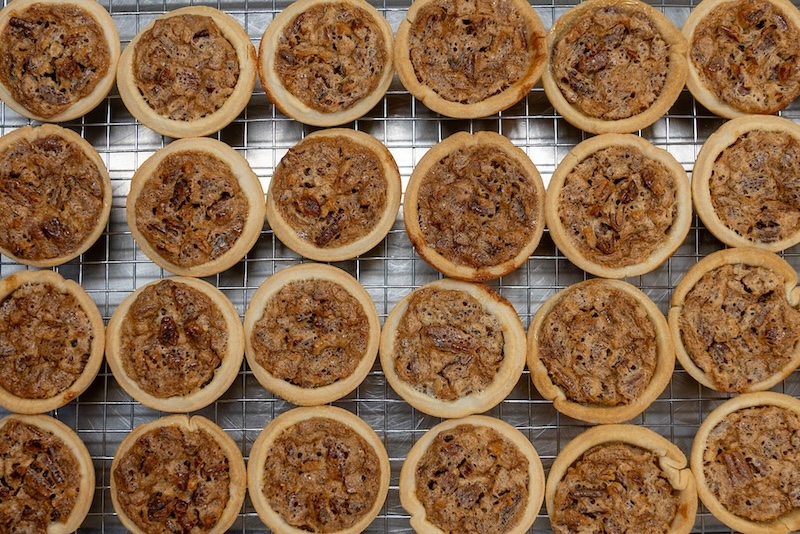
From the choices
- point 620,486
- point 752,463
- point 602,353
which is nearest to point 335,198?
point 602,353

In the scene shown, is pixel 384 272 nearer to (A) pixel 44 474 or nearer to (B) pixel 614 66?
(B) pixel 614 66

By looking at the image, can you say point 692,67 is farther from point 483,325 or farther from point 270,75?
point 270,75

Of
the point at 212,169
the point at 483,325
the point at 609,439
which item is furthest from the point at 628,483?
the point at 212,169

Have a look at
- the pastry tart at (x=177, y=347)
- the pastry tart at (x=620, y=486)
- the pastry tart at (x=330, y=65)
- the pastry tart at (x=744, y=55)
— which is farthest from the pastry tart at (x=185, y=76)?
the pastry tart at (x=620, y=486)

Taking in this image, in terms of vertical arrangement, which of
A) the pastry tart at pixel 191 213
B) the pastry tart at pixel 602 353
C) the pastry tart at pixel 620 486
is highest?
the pastry tart at pixel 191 213

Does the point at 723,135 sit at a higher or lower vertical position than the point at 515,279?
higher

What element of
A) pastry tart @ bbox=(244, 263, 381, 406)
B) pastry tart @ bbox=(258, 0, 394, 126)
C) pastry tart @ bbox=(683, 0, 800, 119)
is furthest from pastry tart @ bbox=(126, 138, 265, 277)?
pastry tart @ bbox=(683, 0, 800, 119)

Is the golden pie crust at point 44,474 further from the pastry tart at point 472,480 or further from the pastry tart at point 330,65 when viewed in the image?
the pastry tart at point 330,65
